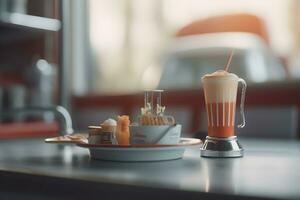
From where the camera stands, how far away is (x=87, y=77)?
2656 mm

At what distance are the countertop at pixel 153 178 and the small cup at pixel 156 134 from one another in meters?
0.04

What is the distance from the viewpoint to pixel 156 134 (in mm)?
783

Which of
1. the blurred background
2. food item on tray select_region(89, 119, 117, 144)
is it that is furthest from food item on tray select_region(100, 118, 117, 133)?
the blurred background

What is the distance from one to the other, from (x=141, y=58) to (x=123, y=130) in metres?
1.62

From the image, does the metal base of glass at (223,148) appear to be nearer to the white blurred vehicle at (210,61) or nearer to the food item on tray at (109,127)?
the food item on tray at (109,127)

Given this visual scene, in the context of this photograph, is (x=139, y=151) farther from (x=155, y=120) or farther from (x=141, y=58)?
(x=141, y=58)

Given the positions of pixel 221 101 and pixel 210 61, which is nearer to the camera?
pixel 221 101

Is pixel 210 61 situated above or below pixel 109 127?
above

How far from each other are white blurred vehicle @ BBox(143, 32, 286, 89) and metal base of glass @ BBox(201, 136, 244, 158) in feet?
3.43

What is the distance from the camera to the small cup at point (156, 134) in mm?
781

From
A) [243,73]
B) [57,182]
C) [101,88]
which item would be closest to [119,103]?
[101,88]

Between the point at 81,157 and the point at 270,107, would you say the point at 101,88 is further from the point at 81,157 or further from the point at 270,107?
the point at 81,157

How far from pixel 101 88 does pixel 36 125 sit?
54 centimetres

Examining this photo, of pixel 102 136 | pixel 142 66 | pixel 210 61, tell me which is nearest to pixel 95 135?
pixel 102 136
